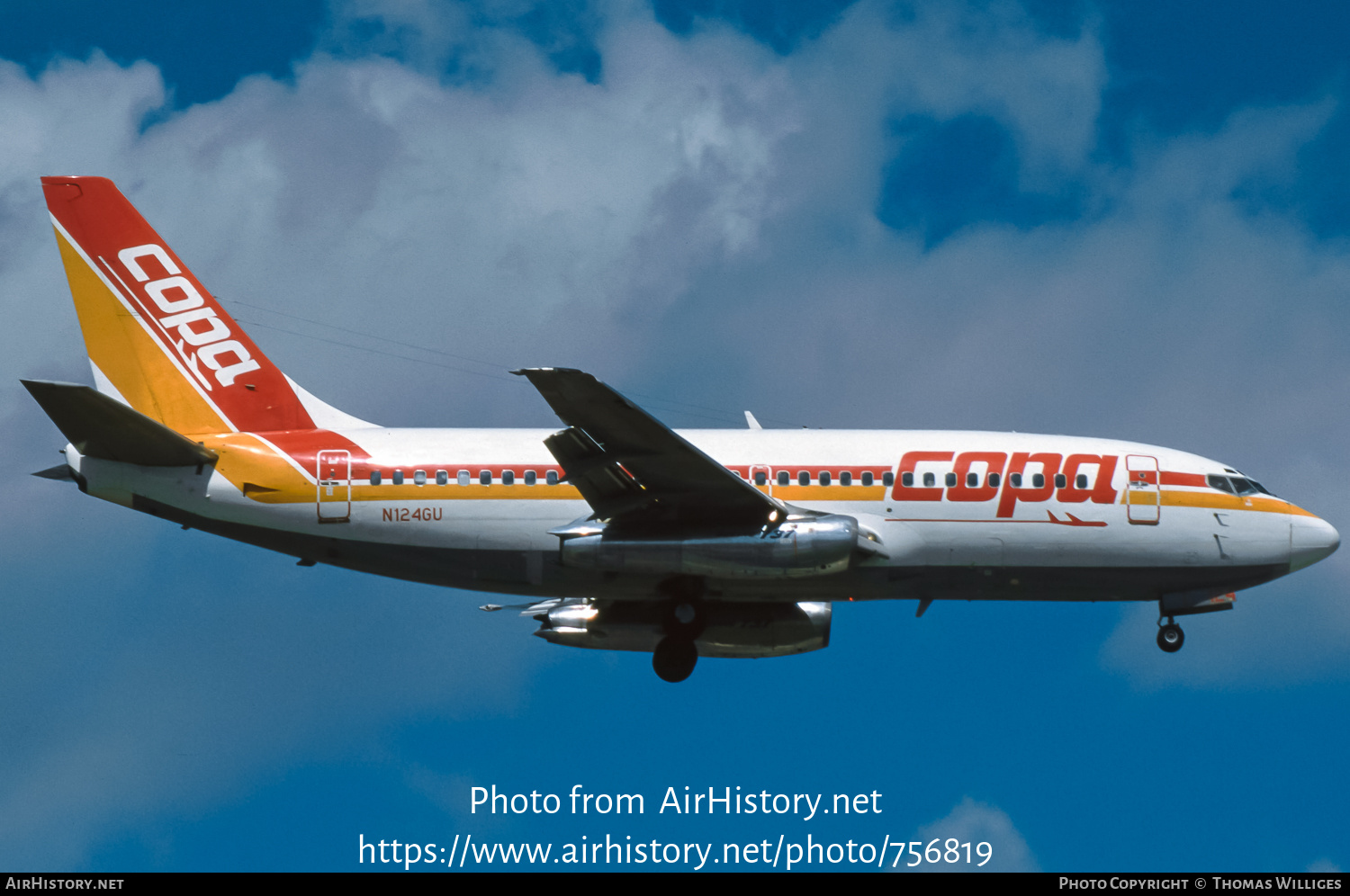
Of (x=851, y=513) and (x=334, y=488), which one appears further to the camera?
(x=334, y=488)

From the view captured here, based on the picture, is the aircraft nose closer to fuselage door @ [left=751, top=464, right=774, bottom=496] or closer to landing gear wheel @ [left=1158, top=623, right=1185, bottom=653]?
landing gear wheel @ [left=1158, top=623, right=1185, bottom=653]

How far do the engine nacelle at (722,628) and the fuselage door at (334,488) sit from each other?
6.16 m

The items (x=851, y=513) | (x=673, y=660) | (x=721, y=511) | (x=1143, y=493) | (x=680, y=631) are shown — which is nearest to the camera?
(x=721, y=511)

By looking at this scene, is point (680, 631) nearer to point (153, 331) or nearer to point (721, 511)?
point (721, 511)

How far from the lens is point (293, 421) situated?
30.6 metres

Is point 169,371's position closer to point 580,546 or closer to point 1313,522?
point 580,546

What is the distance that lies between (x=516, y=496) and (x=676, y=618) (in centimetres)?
406

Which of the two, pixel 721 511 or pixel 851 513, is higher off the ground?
pixel 851 513

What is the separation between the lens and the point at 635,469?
2686cm

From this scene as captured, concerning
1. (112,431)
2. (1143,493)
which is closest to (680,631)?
(1143,493)

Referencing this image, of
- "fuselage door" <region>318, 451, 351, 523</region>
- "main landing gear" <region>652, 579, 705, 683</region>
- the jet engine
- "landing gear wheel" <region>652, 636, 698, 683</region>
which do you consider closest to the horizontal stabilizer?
"fuselage door" <region>318, 451, 351, 523</region>

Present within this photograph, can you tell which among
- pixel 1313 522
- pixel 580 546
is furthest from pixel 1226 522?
pixel 580 546

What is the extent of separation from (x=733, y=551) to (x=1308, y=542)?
1210 cm

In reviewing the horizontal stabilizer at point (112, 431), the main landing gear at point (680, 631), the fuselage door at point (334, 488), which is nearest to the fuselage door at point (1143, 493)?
the main landing gear at point (680, 631)
